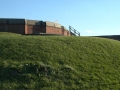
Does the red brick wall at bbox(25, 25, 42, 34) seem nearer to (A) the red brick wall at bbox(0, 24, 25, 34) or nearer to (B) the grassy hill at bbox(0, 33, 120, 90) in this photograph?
(A) the red brick wall at bbox(0, 24, 25, 34)

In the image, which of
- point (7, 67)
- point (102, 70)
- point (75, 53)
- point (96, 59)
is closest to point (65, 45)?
point (75, 53)

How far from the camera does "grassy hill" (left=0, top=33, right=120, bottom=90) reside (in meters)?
8.43

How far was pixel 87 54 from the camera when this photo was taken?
10.9 m

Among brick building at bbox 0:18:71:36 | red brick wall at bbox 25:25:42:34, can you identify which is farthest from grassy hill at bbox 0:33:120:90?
red brick wall at bbox 25:25:42:34

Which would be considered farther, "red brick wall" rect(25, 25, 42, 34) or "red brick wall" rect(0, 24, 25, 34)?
"red brick wall" rect(25, 25, 42, 34)

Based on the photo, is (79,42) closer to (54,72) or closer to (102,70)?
(102,70)

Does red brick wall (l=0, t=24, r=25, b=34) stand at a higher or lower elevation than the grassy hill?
higher

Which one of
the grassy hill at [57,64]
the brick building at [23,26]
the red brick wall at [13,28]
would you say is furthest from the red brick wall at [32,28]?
the grassy hill at [57,64]

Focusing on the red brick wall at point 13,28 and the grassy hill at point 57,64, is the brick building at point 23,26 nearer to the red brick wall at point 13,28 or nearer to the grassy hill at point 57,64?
the red brick wall at point 13,28

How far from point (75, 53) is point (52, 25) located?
1086 centimetres

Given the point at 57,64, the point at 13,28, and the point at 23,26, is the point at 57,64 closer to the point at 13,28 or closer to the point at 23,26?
the point at 23,26

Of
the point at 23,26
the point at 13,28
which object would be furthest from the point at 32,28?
the point at 13,28

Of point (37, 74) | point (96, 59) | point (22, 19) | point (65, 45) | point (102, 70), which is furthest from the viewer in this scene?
point (22, 19)

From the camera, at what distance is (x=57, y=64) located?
31.3 ft
